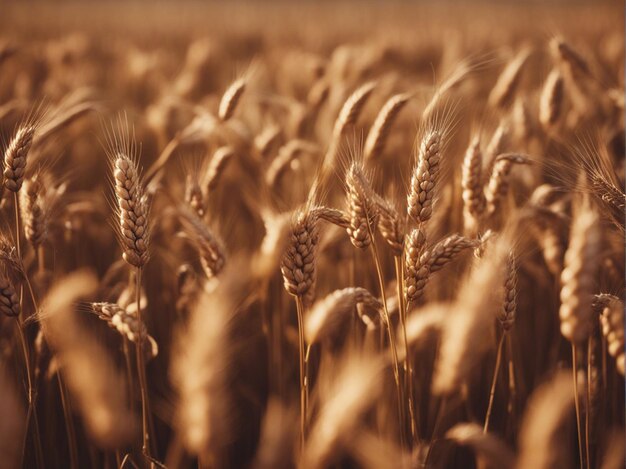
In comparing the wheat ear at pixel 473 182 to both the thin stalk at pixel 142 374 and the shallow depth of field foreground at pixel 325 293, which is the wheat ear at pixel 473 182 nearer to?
the shallow depth of field foreground at pixel 325 293

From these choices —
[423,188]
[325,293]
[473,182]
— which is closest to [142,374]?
[423,188]

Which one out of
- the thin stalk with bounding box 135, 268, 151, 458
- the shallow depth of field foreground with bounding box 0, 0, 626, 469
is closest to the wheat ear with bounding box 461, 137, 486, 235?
the shallow depth of field foreground with bounding box 0, 0, 626, 469

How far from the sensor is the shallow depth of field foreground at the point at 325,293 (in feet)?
3.05

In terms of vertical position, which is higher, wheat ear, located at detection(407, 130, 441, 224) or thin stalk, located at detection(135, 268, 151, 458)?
wheat ear, located at detection(407, 130, 441, 224)

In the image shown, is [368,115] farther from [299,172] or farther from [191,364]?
[191,364]

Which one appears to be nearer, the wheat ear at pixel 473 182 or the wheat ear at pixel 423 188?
the wheat ear at pixel 423 188

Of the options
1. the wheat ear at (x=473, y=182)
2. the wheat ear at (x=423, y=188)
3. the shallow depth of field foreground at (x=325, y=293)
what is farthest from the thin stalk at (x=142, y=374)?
the wheat ear at (x=473, y=182)

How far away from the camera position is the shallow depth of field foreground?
930mm

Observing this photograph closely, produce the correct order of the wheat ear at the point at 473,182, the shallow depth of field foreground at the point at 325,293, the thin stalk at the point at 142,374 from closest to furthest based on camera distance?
1. the shallow depth of field foreground at the point at 325,293
2. the thin stalk at the point at 142,374
3. the wheat ear at the point at 473,182

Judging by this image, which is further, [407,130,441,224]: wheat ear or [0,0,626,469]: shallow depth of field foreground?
[407,130,441,224]: wheat ear

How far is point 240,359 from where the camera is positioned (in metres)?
2.13

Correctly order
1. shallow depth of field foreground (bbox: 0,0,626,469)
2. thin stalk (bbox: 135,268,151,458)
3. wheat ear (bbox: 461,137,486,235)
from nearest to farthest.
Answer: shallow depth of field foreground (bbox: 0,0,626,469)
thin stalk (bbox: 135,268,151,458)
wheat ear (bbox: 461,137,486,235)

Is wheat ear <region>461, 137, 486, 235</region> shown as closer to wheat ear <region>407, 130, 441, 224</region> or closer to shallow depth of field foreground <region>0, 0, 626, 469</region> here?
shallow depth of field foreground <region>0, 0, 626, 469</region>

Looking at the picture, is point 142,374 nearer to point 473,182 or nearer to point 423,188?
point 423,188
